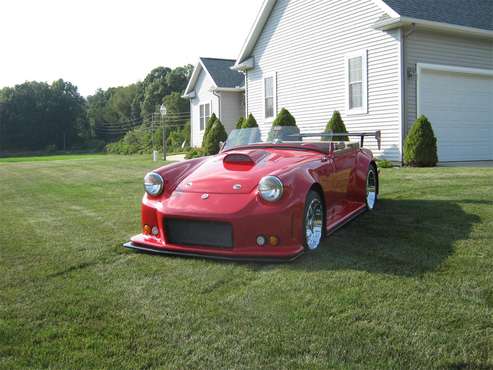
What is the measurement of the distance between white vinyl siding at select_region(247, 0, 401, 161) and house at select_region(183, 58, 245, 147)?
578 centimetres

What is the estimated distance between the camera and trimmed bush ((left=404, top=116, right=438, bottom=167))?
36.6 feet

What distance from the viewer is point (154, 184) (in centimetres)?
441

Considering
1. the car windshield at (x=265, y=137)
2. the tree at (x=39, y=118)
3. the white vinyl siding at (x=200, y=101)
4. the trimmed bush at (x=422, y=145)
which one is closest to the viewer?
the car windshield at (x=265, y=137)

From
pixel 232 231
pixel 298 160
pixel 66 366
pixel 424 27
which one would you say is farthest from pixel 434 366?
pixel 424 27

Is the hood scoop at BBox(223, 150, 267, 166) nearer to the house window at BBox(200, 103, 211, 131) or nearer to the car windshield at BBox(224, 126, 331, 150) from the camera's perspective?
the car windshield at BBox(224, 126, 331, 150)

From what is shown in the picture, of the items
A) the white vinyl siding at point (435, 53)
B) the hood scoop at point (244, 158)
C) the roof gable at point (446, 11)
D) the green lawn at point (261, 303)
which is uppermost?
the roof gable at point (446, 11)

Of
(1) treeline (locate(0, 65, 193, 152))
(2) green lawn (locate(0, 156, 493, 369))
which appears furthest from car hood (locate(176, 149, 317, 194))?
(1) treeline (locate(0, 65, 193, 152))

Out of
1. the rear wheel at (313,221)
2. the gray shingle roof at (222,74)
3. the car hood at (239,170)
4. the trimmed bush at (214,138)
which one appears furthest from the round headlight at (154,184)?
the gray shingle roof at (222,74)

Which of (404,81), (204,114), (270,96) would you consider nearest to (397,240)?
(404,81)

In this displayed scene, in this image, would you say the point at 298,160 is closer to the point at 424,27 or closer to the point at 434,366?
the point at 434,366

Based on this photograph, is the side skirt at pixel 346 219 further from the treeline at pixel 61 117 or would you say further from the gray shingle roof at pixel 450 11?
the treeline at pixel 61 117

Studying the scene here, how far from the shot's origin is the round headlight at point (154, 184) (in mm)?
4363

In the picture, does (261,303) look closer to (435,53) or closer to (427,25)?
(427,25)

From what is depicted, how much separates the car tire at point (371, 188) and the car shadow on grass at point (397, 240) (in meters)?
0.11
